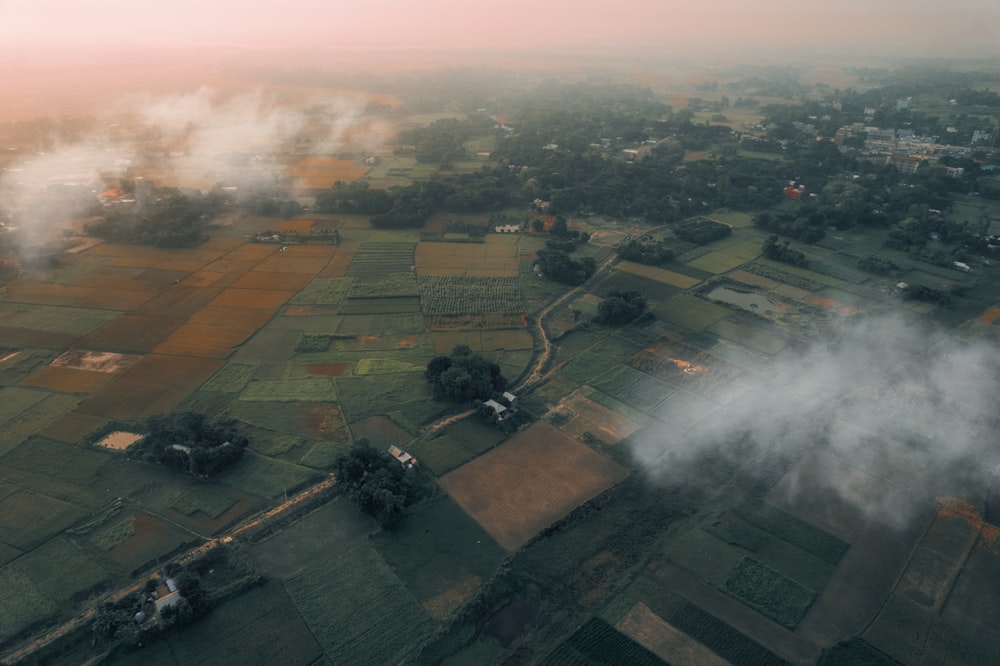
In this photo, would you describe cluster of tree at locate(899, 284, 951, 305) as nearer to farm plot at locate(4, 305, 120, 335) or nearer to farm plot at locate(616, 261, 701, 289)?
farm plot at locate(616, 261, 701, 289)

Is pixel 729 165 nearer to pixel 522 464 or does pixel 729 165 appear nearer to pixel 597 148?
pixel 597 148

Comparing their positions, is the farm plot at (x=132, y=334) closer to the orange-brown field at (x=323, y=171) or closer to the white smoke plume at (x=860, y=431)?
the white smoke plume at (x=860, y=431)

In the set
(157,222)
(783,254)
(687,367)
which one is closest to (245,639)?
(687,367)

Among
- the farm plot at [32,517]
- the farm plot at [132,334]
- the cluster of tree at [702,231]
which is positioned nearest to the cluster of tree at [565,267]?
the cluster of tree at [702,231]

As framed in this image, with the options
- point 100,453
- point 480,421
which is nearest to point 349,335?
point 480,421

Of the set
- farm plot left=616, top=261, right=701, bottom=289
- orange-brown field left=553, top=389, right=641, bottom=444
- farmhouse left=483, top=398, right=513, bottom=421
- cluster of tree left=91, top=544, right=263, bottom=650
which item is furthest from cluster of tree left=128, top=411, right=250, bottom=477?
farm plot left=616, top=261, right=701, bottom=289

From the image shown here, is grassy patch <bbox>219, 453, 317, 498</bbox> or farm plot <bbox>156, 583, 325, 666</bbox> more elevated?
grassy patch <bbox>219, 453, 317, 498</bbox>
